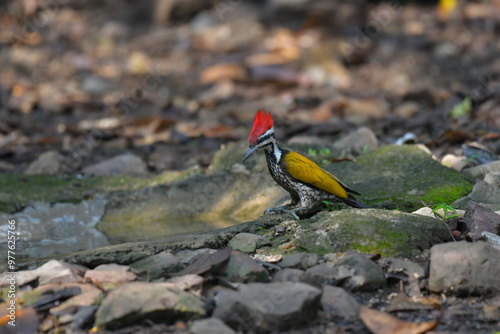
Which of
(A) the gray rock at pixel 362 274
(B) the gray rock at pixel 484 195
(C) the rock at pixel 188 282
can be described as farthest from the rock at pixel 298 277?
(B) the gray rock at pixel 484 195

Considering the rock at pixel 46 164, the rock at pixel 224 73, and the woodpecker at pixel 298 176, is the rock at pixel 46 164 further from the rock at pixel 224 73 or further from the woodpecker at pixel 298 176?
the rock at pixel 224 73

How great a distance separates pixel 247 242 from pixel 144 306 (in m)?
1.02

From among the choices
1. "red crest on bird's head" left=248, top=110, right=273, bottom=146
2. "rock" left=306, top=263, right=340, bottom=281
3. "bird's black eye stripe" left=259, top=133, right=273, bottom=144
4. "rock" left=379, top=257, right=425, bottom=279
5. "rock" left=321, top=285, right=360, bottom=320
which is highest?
"red crest on bird's head" left=248, top=110, right=273, bottom=146

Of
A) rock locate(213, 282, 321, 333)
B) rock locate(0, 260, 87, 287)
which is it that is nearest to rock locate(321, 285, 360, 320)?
rock locate(213, 282, 321, 333)

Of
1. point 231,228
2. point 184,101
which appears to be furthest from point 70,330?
point 184,101

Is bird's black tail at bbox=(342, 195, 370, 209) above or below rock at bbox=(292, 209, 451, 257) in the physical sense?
below

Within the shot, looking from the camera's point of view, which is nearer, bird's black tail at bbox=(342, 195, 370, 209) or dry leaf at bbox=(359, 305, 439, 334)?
dry leaf at bbox=(359, 305, 439, 334)

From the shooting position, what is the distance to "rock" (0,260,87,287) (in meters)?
3.15

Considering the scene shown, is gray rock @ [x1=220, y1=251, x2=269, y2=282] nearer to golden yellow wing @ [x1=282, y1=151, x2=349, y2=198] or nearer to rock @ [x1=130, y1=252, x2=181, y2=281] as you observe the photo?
rock @ [x1=130, y1=252, x2=181, y2=281]

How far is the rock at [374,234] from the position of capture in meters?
3.39

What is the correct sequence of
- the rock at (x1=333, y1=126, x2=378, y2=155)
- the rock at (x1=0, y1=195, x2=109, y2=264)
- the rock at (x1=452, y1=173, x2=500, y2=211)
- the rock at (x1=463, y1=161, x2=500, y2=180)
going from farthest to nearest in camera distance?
the rock at (x1=333, y1=126, x2=378, y2=155) → the rock at (x1=463, y1=161, x2=500, y2=180) → the rock at (x1=0, y1=195, x2=109, y2=264) → the rock at (x1=452, y1=173, x2=500, y2=211)

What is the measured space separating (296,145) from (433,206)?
2.02m

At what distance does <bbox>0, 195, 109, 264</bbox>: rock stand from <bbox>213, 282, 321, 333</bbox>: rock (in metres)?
1.82

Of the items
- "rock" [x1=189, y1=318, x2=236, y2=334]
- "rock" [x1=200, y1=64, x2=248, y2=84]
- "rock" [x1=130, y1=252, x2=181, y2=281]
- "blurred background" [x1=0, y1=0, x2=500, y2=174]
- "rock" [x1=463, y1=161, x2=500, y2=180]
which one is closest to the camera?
"rock" [x1=189, y1=318, x2=236, y2=334]
